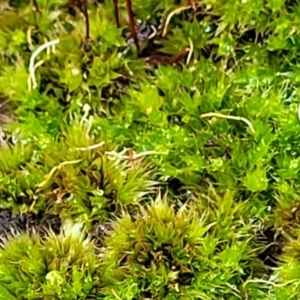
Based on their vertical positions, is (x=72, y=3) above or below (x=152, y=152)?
above

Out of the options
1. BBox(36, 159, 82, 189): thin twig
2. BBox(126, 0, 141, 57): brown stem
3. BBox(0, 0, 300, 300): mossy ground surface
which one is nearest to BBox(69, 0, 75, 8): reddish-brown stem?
BBox(0, 0, 300, 300): mossy ground surface

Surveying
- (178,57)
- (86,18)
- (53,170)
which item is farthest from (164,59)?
(53,170)

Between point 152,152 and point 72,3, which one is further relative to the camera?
point 72,3

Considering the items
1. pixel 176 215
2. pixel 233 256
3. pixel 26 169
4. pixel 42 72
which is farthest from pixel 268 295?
pixel 42 72

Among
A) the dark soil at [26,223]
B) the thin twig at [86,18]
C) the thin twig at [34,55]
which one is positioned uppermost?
the thin twig at [86,18]

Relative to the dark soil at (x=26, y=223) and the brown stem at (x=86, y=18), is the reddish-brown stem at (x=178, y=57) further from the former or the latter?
the dark soil at (x=26, y=223)

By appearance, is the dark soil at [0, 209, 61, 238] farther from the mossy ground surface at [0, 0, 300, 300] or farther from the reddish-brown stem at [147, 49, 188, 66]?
the reddish-brown stem at [147, 49, 188, 66]

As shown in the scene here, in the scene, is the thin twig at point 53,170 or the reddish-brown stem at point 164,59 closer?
the thin twig at point 53,170

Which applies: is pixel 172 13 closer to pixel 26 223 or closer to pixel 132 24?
pixel 132 24

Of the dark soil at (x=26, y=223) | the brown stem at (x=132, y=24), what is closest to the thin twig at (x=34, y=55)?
the brown stem at (x=132, y=24)
